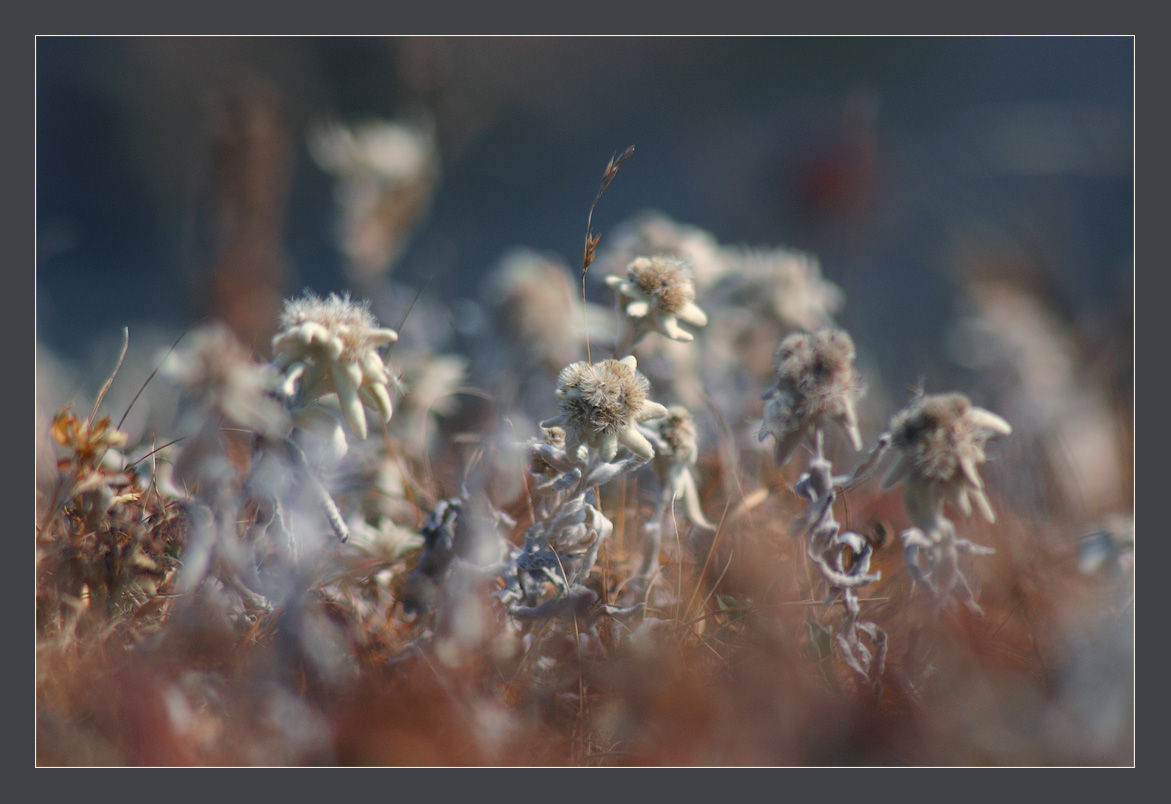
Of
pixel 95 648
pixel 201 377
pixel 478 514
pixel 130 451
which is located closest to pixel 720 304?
pixel 478 514

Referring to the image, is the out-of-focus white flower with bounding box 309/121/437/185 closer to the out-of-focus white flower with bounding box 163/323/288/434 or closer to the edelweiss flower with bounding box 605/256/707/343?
the out-of-focus white flower with bounding box 163/323/288/434

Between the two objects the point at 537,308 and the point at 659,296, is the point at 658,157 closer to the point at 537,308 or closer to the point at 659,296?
the point at 537,308

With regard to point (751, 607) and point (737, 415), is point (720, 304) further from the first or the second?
point (751, 607)

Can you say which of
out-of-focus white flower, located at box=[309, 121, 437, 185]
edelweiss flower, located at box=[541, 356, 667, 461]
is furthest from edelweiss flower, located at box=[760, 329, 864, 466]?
out-of-focus white flower, located at box=[309, 121, 437, 185]

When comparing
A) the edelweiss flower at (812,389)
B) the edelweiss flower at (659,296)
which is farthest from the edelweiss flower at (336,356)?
the edelweiss flower at (812,389)

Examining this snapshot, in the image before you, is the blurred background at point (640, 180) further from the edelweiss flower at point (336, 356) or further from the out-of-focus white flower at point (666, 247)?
the edelweiss flower at point (336, 356)

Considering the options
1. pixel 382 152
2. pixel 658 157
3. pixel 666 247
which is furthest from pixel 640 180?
pixel 666 247

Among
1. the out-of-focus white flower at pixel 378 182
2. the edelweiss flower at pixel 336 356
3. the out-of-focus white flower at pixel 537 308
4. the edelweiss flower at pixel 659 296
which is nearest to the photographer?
the edelweiss flower at pixel 336 356

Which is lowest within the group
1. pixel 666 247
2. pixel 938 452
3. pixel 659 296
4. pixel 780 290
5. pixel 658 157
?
pixel 938 452
